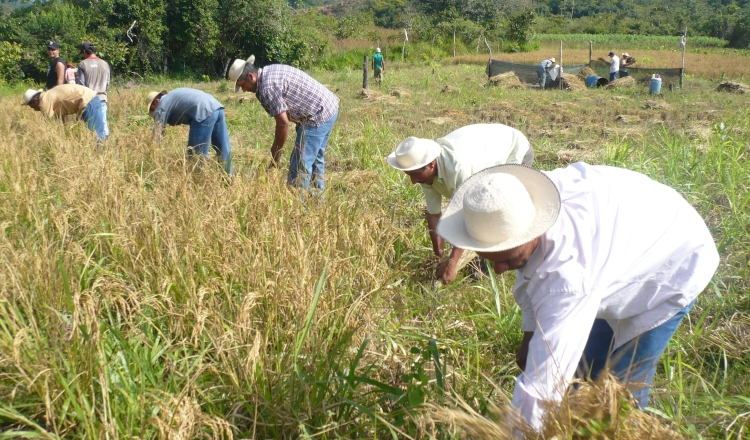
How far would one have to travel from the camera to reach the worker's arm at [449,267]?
282 centimetres

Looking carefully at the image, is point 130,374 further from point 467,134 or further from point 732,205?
point 732,205

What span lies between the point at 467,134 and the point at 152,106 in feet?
10.3

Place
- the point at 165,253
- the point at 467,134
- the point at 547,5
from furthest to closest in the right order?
1. the point at 547,5
2. the point at 467,134
3. the point at 165,253

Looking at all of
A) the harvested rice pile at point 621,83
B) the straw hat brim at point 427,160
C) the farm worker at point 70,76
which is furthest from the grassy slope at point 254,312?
the harvested rice pile at point 621,83

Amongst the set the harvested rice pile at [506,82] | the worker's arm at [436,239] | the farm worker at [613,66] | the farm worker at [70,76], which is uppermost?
the farm worker at [70,76]

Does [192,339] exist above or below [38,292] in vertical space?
below

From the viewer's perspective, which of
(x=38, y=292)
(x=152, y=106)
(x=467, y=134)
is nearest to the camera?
(x=38, y=292)

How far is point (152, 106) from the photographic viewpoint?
5027mm

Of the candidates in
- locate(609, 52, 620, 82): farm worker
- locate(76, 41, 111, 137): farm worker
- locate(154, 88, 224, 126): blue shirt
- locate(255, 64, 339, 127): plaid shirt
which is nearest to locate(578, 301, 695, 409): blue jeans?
locate(255, 64, 339, 127): plaid shirt

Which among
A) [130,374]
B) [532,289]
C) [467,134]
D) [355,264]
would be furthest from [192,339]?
[467,134]

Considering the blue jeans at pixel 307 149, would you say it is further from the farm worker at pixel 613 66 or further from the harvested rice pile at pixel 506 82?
the farm worker at pixel 613 66

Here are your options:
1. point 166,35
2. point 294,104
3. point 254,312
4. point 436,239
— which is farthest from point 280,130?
point 166,35

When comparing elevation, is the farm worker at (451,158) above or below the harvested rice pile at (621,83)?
above

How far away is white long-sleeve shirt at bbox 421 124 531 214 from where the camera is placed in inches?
118
